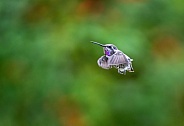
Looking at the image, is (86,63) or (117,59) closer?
(117,59)

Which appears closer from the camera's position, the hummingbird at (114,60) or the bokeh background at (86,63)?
the hummingbird at (114,60)

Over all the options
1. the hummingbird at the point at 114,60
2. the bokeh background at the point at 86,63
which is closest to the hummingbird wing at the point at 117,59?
the hummingbird at the point at 114,60

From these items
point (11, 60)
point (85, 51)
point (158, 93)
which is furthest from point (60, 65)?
point (158, 93)

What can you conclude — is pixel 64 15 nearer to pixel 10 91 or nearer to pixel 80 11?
pixel 80 11

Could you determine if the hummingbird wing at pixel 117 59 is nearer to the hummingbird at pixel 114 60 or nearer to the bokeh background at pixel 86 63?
the hummingbird at pixel 114 60

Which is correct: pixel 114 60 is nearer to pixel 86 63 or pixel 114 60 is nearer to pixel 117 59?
pixel 117 59

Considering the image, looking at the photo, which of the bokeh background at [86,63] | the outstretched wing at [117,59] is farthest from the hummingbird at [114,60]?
the bokeh background at [86,63]

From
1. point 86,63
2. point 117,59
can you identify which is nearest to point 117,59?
point 117,59

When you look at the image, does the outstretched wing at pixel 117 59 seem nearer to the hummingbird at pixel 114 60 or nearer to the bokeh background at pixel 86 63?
the hummingbird at pixel 114 60
